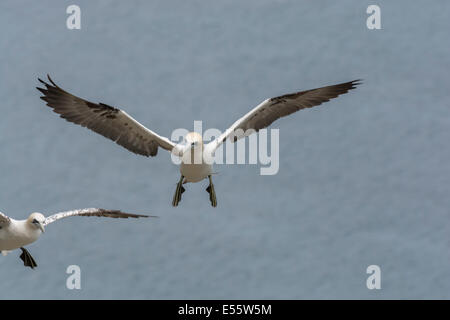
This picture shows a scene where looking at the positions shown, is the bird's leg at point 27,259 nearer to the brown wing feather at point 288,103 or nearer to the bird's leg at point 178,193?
the bird's leg at point 178,193

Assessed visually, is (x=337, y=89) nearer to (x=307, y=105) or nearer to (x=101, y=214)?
(x=307, y=105)

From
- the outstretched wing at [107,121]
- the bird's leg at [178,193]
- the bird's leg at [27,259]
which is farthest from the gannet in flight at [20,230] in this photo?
the bird's leg at [178,193]

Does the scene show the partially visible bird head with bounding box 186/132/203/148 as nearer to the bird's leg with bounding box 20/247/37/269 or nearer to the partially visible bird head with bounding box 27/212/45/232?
the partially visible bird head with bounding box 27/212/45/232

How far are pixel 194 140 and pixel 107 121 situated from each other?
6.70 ft

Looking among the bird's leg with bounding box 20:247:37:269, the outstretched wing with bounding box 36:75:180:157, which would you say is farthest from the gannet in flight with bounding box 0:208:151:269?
the outstretched wing with bounding box 36:75:180:157

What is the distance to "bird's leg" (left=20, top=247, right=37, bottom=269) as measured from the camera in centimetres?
2962

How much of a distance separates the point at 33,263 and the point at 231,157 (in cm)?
546

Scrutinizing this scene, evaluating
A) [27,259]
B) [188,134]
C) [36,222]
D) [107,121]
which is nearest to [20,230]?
[36,222]

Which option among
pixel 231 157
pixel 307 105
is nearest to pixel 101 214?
pixel 231 157

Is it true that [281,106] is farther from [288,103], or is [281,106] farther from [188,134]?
[188,134]

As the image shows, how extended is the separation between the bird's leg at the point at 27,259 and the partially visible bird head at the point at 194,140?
5.01 m

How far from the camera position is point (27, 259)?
29703mm

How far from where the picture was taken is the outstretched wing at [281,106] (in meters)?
28.3

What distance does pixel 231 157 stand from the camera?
2773 cm
